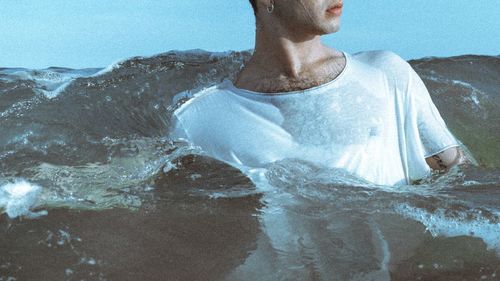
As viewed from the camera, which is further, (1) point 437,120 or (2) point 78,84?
(2) point 78,84

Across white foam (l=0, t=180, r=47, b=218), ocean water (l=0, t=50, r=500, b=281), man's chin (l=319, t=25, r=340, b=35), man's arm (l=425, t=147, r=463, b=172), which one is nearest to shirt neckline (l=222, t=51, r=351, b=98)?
man's chin (l=319, t=25, r=340, b=35)

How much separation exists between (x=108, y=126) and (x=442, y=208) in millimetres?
2016

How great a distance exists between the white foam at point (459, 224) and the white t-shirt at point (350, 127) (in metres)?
0.48

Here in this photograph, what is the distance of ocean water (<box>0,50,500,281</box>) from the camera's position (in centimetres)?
267

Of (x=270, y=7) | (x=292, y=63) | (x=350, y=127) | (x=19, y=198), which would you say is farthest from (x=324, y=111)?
(x=19, y=198)

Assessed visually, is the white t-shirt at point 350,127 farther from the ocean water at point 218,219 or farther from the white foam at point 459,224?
the white foam at point 459,224

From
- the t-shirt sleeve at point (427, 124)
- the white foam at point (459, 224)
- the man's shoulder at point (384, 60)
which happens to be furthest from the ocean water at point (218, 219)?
the man's shoulder at point (384, 60)

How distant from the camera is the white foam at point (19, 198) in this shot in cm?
298

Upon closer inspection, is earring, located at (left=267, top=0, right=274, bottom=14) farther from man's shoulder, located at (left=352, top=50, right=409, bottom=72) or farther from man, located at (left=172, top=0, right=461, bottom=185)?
man's shoulder, located at (left=352, top=50, right=409, bottom=72)

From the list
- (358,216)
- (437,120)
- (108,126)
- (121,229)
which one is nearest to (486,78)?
(437,120)

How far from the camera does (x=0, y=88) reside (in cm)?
482

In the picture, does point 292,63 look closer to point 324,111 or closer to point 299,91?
point 299,91

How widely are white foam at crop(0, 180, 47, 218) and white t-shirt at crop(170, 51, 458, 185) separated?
2.52 feet

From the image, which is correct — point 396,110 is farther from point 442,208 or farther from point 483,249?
point 483,249
